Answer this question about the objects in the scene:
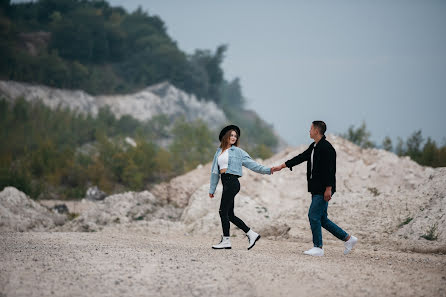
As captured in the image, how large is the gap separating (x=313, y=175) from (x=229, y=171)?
3.52 ft

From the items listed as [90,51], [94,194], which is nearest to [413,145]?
[94,194]

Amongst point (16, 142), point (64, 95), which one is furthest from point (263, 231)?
point (64, 95)

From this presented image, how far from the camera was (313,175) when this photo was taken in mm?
5359

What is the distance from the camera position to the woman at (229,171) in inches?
225

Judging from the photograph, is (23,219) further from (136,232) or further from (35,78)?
(35,78)

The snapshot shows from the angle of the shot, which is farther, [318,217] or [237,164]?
[237,164]

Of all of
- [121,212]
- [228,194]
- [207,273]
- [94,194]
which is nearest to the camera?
[207,273]

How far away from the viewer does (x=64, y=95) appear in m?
38.3

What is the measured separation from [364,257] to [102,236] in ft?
14.4

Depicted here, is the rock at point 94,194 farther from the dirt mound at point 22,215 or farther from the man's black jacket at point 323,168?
the man's black jacket at point 323,168

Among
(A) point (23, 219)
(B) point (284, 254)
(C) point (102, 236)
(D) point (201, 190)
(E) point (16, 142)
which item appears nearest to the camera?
(B) point (284, 254)

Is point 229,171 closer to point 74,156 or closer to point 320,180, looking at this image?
point 320,180

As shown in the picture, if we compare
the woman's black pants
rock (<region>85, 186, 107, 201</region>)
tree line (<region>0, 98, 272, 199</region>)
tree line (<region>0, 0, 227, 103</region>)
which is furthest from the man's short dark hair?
tree line (<region>0, 0, 227, 103</region>)

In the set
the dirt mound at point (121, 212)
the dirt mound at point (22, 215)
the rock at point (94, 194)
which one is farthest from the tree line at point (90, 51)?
the dirt mound at point (121, 212)
